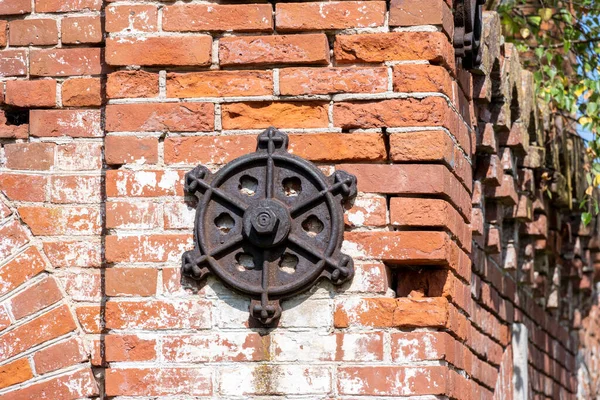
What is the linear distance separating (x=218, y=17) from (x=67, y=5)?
1.84 ft

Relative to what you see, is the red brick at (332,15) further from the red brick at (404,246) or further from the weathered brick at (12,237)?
the weathered brick at (12,237)

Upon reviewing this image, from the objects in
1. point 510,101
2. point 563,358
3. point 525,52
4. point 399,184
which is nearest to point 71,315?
point 399,184

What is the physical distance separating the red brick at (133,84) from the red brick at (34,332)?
0.69m

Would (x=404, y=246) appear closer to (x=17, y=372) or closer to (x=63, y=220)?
(x=63, y=220)

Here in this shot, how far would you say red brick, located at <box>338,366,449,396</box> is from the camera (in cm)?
312

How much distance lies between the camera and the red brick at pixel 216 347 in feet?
10.5

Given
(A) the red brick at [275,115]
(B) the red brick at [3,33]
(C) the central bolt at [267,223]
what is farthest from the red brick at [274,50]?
(B) the red brick at [3,33]

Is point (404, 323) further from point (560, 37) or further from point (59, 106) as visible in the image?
point (560, 37)

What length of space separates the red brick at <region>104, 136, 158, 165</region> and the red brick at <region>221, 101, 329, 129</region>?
0.22 meters

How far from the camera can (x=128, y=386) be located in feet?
10.6

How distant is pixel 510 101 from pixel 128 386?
6.19ft

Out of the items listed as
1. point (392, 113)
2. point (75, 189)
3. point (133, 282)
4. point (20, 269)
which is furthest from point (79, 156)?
point (392, 113)

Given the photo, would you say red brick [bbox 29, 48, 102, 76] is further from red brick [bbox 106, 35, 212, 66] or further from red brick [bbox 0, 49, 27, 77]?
red brick [bbox 106, 35, 212, 66]

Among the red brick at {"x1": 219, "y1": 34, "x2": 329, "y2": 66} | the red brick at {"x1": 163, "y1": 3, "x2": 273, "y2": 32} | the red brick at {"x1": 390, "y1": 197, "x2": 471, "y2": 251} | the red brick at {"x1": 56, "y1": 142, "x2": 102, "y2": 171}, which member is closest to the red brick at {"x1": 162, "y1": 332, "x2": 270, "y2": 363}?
the red brick at {"x1": 390, "y1": 197, "x2": 471, "y2": 251}
